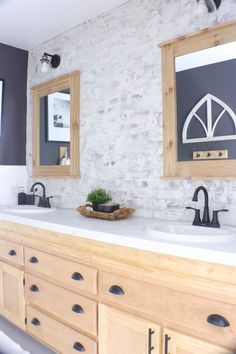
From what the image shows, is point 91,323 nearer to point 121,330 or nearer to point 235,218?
point 121,330

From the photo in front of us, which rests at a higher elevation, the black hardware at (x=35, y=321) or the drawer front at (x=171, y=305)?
the drawer front at (x=171, y=305)

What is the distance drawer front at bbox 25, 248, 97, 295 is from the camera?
66.3 inches

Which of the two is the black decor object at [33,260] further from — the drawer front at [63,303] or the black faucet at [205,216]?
the black faucet at [205,216]

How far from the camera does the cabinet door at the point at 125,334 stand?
141 cm

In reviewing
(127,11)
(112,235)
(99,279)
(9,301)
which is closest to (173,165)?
(112,235)

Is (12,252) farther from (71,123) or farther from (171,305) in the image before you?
(171,305)

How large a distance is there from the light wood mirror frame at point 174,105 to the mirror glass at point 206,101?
0.03 metres

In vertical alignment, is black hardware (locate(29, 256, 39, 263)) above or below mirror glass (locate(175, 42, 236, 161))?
below

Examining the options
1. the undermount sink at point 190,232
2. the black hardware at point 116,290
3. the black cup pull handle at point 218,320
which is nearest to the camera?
the black cup pull handle at point 218,320

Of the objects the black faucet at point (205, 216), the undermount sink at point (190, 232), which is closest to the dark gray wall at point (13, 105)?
the undermount sink at point (190, 232)

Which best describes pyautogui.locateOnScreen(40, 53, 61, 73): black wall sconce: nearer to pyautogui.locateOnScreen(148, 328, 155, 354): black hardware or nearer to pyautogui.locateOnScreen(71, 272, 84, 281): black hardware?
pyautogui.locateOnScreen(71, 272, 84, 281): black hardware

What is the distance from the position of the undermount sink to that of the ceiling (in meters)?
1.70

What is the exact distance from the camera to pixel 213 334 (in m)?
1.21

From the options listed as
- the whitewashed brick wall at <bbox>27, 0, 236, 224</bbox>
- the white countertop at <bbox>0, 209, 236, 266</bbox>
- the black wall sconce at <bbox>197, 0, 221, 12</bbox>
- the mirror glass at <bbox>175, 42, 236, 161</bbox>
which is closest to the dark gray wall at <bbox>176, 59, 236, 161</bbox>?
the mirror glass at <bbox>175, 42, 236, 161</bbox>
